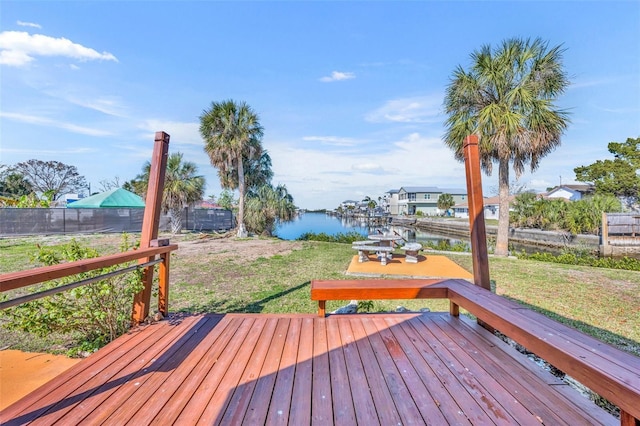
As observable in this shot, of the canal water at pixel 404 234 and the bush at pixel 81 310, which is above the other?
the bush at pixel 81 310

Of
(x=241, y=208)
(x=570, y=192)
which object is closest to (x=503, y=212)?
(x=241, y=208)

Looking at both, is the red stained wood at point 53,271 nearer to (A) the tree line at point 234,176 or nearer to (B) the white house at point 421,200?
(A) the tree line at point 234,176

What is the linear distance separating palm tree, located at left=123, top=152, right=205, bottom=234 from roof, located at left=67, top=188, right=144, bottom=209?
3.36 m

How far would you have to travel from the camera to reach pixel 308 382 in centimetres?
171

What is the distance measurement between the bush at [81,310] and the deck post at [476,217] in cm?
323

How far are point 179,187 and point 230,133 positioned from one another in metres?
3.51

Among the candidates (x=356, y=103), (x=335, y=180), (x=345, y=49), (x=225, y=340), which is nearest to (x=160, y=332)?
(x=225, y=340)

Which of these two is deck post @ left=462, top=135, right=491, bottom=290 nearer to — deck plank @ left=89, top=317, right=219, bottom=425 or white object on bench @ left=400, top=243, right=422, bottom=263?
deck plank @ left=89, top=317, right=219, bottom=425

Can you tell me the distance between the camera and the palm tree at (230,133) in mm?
13016

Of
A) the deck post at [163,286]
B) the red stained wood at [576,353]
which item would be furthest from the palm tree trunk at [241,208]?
the red stained wood at [576,353]

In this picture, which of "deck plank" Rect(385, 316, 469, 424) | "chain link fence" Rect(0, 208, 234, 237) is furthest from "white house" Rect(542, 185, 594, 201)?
"deck plank" Rect(385, 316, 469, 424)

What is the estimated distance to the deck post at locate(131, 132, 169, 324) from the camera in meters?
2.70

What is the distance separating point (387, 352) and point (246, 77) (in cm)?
1088

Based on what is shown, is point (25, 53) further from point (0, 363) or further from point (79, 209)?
point (79, 209)
